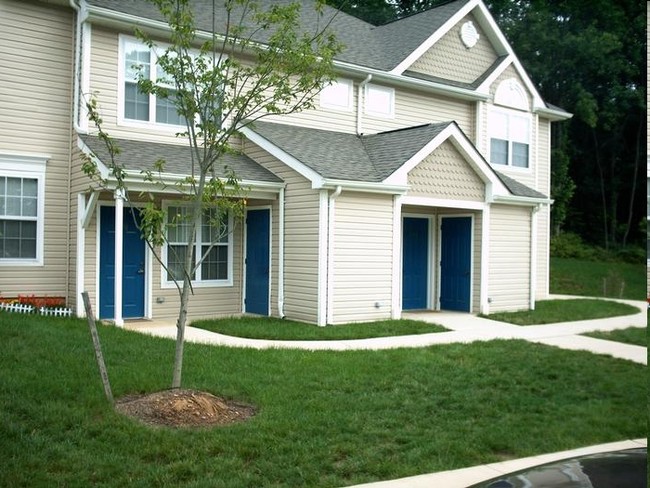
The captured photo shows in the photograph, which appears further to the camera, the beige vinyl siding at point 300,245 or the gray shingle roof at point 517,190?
the gray shingle roof at point 517,190

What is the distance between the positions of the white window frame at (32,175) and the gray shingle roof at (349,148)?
4.14m

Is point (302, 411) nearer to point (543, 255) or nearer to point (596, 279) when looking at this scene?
point (543, 255)

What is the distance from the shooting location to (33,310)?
12695mm

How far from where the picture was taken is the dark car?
9.16 feet

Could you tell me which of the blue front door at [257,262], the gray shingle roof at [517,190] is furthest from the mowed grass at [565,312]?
the blue front door at [257,262]

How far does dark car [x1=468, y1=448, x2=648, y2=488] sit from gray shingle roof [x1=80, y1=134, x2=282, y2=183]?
938 cm

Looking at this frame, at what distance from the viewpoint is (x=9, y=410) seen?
255 inches

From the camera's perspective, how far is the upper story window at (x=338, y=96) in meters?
16.3

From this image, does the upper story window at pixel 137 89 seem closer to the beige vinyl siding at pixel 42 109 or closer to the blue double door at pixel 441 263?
the beige vinyl siding at pixel 42 109

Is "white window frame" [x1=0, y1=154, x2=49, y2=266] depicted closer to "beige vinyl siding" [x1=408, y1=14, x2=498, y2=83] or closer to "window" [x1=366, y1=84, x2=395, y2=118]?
"window" [x1=366, y1=84, x2=395, y2=118]

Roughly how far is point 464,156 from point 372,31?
275 inches

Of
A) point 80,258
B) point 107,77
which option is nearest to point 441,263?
point 80,258

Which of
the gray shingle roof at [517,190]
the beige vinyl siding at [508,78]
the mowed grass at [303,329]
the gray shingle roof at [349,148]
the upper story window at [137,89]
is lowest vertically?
the mowed grass at [303,329]

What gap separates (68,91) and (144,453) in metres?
9.75
